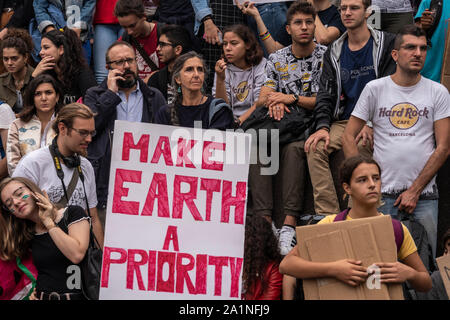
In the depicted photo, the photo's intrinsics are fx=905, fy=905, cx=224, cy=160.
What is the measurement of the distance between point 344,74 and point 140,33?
248 centimetres

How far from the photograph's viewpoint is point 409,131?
23.5 ft

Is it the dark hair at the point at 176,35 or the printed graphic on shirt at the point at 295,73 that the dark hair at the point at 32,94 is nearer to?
the dark hair at the point at 176,35

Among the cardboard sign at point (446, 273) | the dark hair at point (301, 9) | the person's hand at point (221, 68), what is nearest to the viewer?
the cardboard sign at point (446, 273)

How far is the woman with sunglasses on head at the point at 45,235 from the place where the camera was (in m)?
6.18

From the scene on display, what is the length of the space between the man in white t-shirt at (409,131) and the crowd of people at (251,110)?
11 mm

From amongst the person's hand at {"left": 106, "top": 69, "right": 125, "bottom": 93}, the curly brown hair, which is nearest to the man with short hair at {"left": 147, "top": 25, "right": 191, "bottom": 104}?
the person's hand at {"left": 106, "top": 69, "right": 125, "bottom": 93}

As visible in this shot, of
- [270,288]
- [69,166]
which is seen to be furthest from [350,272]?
[69,166]

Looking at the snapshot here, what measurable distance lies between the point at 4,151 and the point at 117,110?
163 cm

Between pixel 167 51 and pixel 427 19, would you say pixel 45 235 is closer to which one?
pixel 167 51

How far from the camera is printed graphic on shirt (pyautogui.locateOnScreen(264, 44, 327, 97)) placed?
27.1 ft

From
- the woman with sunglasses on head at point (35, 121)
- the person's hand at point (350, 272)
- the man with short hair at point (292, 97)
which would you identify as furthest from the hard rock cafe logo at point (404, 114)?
the woman with sunglasses on head at point (35, 121)

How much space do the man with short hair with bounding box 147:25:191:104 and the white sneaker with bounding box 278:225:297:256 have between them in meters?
2.10

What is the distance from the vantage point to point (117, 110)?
7.99 metres
